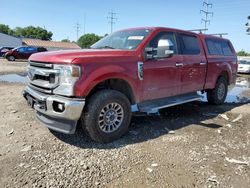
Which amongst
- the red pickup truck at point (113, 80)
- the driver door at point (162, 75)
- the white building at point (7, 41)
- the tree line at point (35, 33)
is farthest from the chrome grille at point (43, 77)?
the tree line at point (35, 33)

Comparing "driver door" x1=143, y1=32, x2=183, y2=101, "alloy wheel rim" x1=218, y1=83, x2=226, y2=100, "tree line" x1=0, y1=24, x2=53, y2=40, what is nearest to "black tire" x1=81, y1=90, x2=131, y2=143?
"driver door" x1=143, y1=32, x2=183, y2=101

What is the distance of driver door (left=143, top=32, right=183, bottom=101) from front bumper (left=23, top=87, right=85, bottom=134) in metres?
1.54

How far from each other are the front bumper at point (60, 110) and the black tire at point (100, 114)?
0.71 ft

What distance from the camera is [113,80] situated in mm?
4500

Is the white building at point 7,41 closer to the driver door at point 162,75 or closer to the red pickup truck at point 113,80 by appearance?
the red pickup truck at point 113,80

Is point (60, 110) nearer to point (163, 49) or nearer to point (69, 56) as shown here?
point (69, 56)

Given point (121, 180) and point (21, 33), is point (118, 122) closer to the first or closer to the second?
point (121, 180)

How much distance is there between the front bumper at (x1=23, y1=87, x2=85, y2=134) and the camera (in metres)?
3.80

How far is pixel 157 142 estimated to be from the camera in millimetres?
4496

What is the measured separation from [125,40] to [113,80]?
46.2 inches

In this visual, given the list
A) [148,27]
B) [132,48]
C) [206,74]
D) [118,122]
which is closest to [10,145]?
[118,122]

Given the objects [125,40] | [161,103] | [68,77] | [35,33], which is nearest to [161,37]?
[125,40]

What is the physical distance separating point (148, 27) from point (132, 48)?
852 mm

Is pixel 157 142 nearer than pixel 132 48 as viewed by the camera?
Yes
